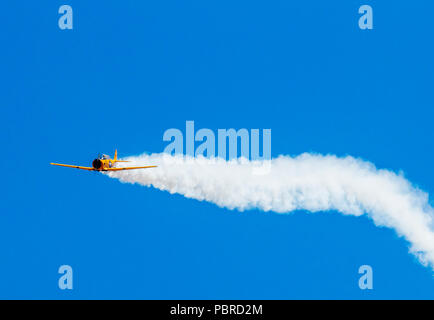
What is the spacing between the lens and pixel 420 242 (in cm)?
11988

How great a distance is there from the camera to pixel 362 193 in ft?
399
